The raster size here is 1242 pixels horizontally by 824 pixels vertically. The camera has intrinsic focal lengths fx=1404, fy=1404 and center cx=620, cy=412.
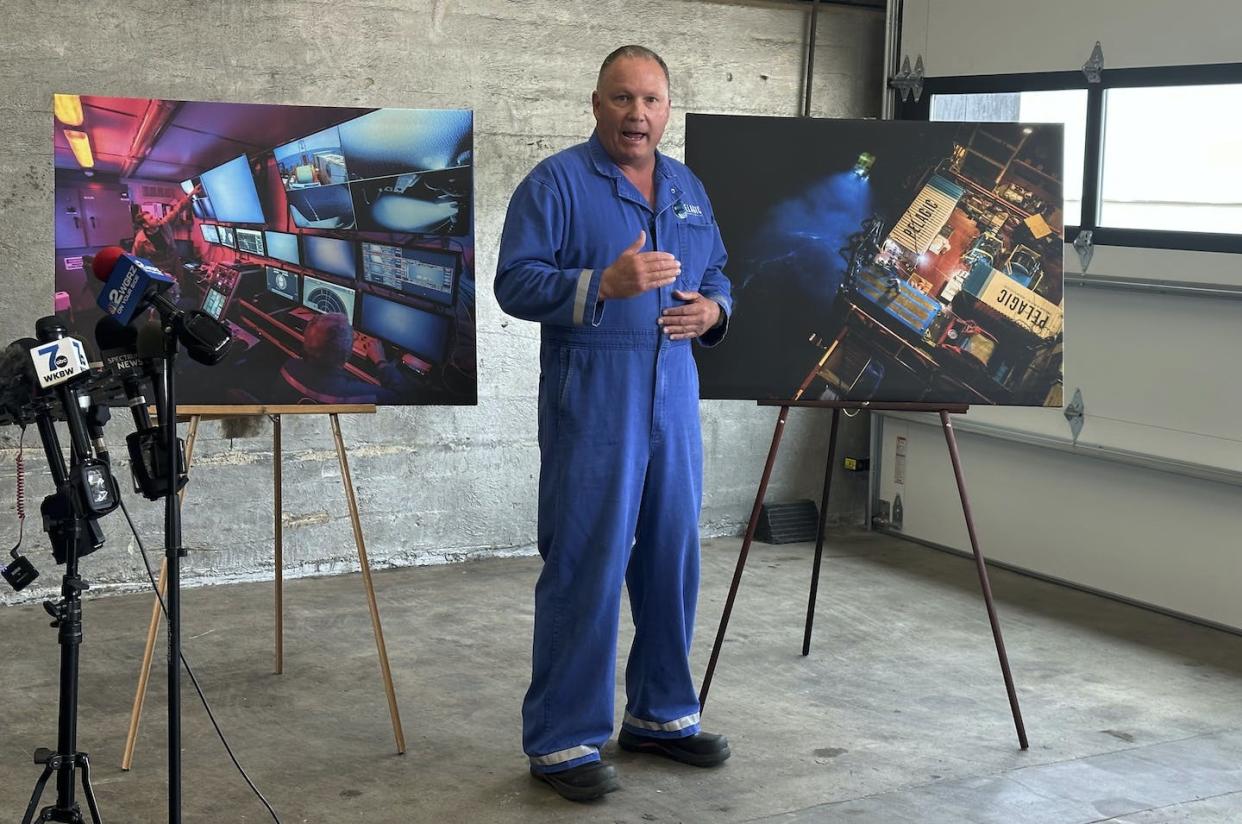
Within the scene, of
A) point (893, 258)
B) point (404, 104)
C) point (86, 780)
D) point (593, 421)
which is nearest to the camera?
point (86, 780)

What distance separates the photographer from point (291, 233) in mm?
3643

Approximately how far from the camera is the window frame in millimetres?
4676

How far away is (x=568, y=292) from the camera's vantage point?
10.00 feet

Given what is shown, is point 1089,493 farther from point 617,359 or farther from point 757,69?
point 617,359

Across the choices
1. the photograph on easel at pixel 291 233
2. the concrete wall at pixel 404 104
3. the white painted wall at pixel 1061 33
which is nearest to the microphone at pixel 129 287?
the photograph on easel at pixel 291 233

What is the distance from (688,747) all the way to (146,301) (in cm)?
179

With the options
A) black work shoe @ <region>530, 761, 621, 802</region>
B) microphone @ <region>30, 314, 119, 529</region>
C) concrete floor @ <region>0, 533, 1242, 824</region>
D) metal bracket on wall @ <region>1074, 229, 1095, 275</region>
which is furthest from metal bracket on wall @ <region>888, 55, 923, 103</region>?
microphone @ <region>30, 314, 119, 529</region>

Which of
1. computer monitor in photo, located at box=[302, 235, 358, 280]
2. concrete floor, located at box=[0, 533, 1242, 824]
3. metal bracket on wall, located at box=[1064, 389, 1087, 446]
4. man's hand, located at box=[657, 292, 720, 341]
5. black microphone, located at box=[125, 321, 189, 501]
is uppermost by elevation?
computer monitor in photo, located at box=[302, 235, 358, 280]

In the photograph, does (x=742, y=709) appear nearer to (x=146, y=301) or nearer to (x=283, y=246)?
(x=283, y=246)

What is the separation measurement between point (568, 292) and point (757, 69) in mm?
3185

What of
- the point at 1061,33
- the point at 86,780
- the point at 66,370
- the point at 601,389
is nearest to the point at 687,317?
the point at 601,389

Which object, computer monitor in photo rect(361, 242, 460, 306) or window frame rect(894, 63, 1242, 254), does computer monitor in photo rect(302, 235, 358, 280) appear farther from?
window frame rect(894, 63, 1242, 254)

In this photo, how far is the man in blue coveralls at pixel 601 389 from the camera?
3.14 metres

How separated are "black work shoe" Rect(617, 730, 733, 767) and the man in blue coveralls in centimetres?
25
